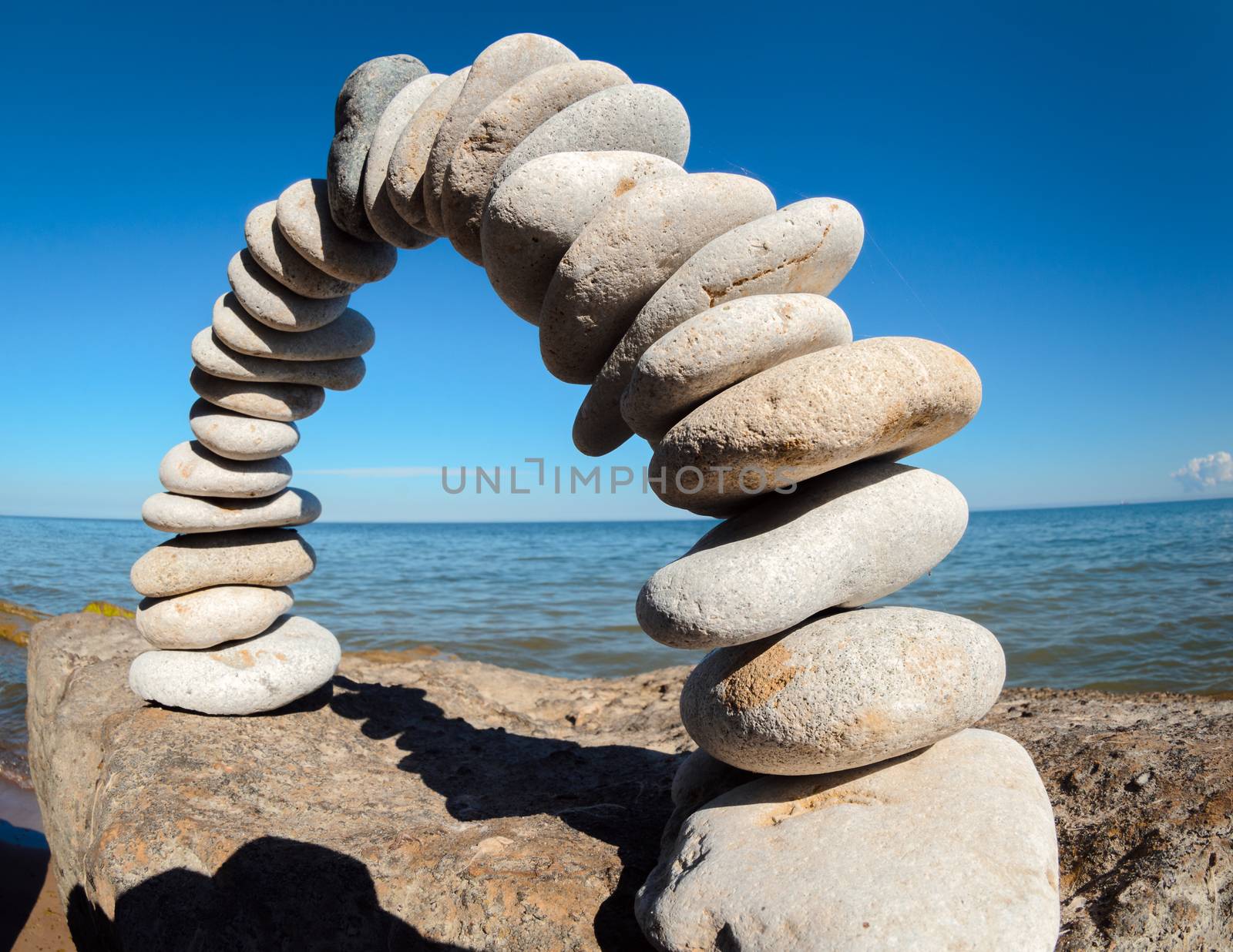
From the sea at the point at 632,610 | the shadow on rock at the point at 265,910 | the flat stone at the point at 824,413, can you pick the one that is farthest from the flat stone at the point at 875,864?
the sea at the point at 632,610

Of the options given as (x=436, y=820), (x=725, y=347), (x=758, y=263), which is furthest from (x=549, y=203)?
(x=436, y=820)

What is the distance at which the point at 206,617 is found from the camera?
425 centimetres

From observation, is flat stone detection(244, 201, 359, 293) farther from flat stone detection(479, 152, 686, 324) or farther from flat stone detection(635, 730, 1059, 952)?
flat stone detection(635, 730, 1059, 952)

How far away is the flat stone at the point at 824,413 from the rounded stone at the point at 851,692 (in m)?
0.53

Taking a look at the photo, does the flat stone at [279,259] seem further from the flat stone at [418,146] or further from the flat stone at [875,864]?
the flat stone at [875,864]

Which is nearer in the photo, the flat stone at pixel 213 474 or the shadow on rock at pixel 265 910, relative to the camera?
the shadow on rock at pixel 265 910

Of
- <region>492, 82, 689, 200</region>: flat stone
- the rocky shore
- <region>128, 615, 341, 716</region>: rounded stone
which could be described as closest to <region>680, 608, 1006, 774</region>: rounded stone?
the rocky shore

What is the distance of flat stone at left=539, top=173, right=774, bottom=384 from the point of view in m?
2.63

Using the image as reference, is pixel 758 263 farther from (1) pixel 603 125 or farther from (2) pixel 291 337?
(2) pixel 291 337

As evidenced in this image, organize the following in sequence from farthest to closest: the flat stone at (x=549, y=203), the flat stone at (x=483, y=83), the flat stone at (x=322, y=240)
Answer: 1. the flat stone at (x=322, y=240)
2. the flat stone at (x=483, y=83)
3. the flat stone at (x=549, y=203)

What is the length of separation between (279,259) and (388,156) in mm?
973

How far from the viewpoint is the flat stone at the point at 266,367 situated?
4.31m

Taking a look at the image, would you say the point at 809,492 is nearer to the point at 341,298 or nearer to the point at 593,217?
the point at 593,217

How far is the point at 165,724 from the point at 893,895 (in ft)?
11.7
